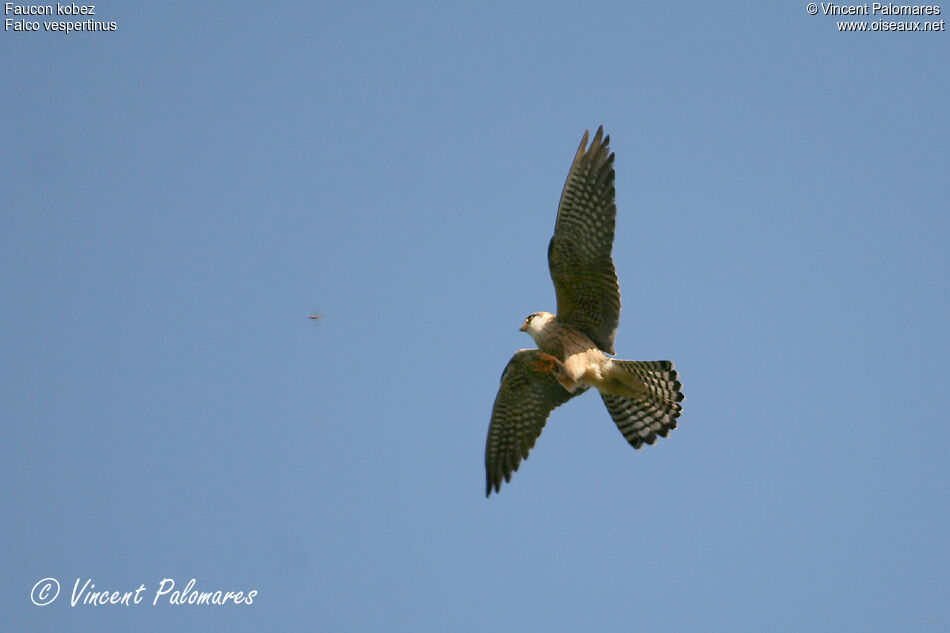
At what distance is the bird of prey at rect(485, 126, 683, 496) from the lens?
9000 mm

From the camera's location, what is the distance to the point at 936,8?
12.2 metres

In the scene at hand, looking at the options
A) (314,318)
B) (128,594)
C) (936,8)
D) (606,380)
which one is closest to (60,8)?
(314,318)

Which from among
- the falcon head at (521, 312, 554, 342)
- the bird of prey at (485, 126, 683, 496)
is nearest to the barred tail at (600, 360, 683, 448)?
the bird of prey at (485, 126, 683, 496)

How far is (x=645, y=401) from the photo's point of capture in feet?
31.2

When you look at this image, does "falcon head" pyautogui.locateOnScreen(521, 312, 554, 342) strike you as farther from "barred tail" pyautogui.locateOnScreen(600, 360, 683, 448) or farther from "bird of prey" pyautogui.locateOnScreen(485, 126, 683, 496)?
"barred tail" pyautogui.locateOnScreen(600, 360, 683, 448)

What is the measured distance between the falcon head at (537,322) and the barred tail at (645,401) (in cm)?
67

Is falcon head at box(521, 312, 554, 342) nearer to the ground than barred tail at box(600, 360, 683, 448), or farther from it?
farther from it

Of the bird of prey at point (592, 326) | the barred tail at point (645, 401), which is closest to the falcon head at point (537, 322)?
the bird of prey at point (592, 326)

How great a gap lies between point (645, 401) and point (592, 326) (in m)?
0.77

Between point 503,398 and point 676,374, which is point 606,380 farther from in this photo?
point 503,398

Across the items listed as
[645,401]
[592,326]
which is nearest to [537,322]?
[592,326]

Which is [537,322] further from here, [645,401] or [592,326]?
[645,401]

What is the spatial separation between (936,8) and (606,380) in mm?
6037

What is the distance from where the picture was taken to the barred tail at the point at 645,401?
30.1 feet
